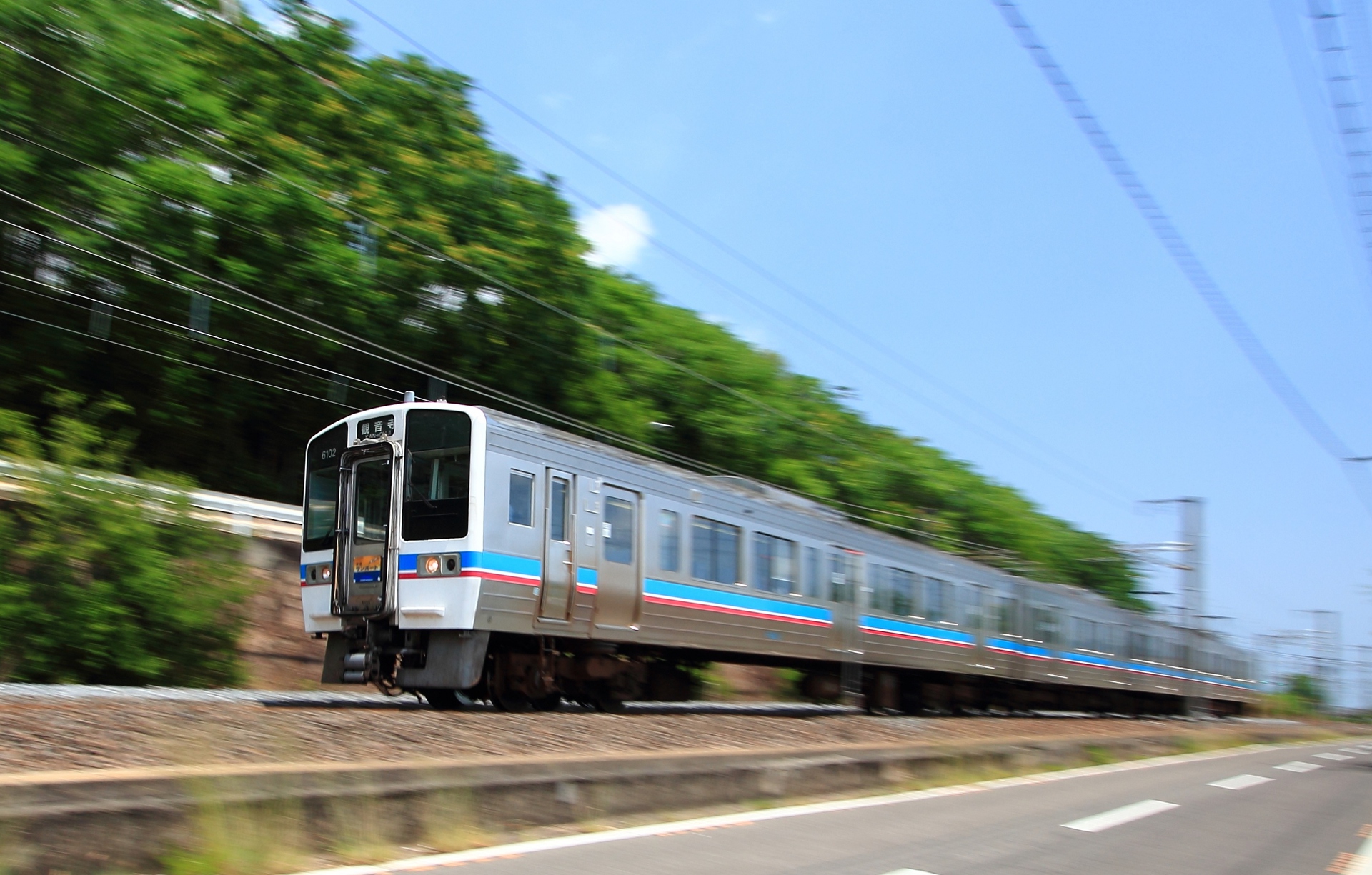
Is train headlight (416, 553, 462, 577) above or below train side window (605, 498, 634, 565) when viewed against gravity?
below

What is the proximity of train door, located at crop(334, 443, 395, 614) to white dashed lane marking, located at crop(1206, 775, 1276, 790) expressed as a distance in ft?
28.1

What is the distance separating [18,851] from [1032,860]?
198 inches

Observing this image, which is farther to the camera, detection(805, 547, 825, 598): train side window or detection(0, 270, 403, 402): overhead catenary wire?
detection(805, 547, 825, 598): train side window

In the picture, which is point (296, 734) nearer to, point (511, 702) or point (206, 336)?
point (511, 702)

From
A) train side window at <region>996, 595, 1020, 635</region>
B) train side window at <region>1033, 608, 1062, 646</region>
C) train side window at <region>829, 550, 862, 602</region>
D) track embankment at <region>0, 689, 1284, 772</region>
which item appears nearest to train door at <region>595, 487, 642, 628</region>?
track embankment at <region>0, 689, 1284, 772</region>

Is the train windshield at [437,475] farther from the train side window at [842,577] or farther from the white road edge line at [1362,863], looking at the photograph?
the train side window at [842,577]

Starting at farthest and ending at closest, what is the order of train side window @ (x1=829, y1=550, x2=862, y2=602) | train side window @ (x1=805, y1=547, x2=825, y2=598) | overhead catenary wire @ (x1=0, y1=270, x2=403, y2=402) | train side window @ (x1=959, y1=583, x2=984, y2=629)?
train side window @ (x1=959, y1=583, x2=984, y2=629) < train side window @ (x1=829, y1=550, x2=862, y2=602) < train side window @ (x1=805, y1=547, x2=825, y2=598) < overhead catenary wire @ (x1=0, y1=270, x2=403, y2=402)

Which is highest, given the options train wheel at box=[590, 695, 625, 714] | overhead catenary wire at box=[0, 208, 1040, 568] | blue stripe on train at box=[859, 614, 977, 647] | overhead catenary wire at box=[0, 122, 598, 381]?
overhead catenary wire at box=[0, 122, 598, 381]

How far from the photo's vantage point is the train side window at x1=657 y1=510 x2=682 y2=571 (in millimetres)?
14391

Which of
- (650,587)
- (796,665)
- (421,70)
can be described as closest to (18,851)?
(650,587)

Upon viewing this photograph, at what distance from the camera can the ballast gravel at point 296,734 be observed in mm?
6208

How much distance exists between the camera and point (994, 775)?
12.8 meters

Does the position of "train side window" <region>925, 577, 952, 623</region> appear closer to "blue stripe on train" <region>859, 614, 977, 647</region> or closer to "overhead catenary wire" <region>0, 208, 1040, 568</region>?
"blue stripe on train" <region>859, 614, 977, 647</region>

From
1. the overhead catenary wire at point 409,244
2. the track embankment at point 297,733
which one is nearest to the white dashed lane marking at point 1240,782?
the track embankment at point 297,733
